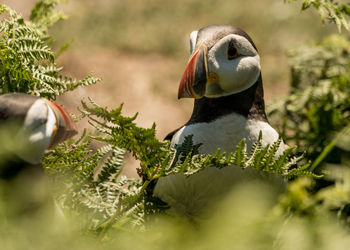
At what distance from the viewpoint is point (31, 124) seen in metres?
0.98

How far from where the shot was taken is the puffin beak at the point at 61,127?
1.03 metres

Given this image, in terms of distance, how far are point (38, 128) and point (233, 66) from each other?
664mm

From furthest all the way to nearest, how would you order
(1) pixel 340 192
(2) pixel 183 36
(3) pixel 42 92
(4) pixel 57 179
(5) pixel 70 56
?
(2) pixel 183 36 → (5) pixel 70 56 → (3) pixel 42 92 → (4) pixel 57 179 → (1) pixel 340 192

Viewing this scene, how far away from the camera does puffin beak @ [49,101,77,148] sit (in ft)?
3.38

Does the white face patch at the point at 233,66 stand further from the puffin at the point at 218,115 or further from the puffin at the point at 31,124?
the puffin at the point at 31,124

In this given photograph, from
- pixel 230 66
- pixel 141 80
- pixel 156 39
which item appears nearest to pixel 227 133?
pixel 230 66

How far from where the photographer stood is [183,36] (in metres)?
5.04

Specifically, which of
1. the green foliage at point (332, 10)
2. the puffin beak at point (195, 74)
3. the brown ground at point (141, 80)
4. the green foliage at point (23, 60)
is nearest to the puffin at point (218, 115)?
the puffin beak at point (195, 74)

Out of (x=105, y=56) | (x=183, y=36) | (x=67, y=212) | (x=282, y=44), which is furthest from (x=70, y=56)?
(x=67, y=212)

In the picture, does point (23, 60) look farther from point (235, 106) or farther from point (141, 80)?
point (141, 80)

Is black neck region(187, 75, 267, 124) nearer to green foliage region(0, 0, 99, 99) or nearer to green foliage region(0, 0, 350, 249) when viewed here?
green foliage region(0, 0, 350, 249)

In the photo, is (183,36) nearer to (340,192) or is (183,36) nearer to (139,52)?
(139,52)

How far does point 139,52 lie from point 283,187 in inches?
147

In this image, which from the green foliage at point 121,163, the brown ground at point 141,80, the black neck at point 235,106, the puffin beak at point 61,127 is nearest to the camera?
the green foliage at point 121,163
